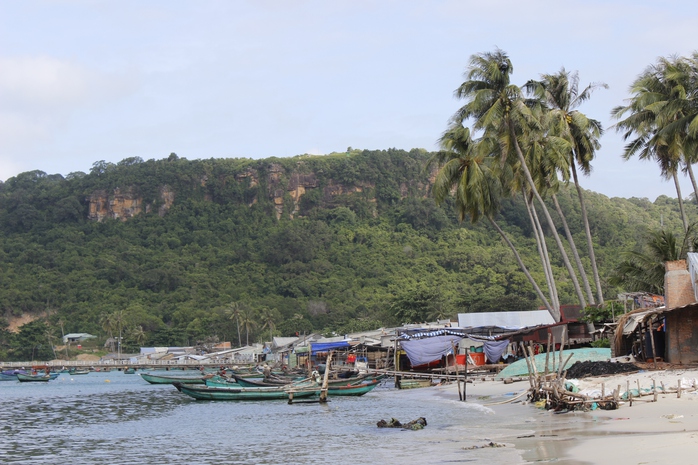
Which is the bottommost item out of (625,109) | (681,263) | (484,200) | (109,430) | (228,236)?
(109,430)

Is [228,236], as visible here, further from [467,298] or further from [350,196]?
[467,298]

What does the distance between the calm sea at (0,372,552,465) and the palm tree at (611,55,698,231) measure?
44.6ft

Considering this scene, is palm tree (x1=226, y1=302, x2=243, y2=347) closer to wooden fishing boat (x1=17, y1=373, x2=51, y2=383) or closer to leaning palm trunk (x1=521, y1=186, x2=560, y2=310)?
wooden fishing boat (x1=17, y1=373, x2=51, y2=383)

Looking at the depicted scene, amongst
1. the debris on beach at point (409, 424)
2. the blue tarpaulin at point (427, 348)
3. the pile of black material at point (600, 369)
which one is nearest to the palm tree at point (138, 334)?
the blue tarpaulin at point (427, 348)

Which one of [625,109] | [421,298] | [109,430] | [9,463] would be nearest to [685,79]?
[625,109]

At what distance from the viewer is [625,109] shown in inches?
1469

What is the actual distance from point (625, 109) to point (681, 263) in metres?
12.1

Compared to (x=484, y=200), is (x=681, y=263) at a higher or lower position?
lower

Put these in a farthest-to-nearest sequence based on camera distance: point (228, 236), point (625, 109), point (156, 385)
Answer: point (228, 236) → point (156, 385) → point (625, 109)

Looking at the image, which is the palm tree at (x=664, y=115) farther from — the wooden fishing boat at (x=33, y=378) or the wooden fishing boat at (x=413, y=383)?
the wooden fishing boat at (x=33, y=378)

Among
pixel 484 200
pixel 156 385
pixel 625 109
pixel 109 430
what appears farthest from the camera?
pixel 156 385

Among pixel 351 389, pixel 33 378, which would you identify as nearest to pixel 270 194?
pixel 33 378

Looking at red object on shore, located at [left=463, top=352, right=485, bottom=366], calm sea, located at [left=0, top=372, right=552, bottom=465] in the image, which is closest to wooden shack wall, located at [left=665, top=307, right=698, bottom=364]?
calm sea, located at [left=0, top=372, right=552, bottom=465]

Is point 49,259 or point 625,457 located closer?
point 625,457
